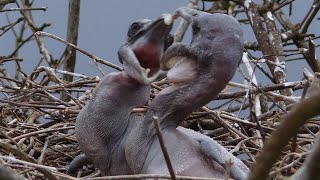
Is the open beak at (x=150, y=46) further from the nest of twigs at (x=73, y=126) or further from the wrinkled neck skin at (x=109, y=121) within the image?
the nest of twigs at (x=73, y=126)

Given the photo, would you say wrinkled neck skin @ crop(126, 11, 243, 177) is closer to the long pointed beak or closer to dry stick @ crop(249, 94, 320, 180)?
the long pointed beak

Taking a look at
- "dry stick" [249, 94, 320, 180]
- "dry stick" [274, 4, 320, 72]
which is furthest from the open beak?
"dry stick" [274, 4, 320, 72]

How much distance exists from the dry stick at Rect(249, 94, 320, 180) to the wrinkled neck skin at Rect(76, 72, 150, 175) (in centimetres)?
79

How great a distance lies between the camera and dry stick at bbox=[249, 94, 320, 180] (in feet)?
1.32

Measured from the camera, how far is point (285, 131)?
1.40 feet

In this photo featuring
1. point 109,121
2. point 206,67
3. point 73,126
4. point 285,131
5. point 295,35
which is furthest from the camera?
point 295,35

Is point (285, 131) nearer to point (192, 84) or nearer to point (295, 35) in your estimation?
point (192, 84)

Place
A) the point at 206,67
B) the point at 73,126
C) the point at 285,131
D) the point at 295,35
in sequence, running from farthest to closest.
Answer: the point at 295,35, the point at 73,126, the point at 206,67, the point at 285,131

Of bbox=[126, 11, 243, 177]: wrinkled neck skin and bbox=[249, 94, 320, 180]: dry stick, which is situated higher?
bbox=[249, 94, 320, 180]: dry stick

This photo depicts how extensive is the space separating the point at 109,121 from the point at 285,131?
2.75ft

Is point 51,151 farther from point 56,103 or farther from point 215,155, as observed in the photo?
point 215,155

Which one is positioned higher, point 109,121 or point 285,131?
point 285,131

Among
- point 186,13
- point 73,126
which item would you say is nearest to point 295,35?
point 73,126

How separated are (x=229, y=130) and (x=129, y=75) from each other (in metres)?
0.52
